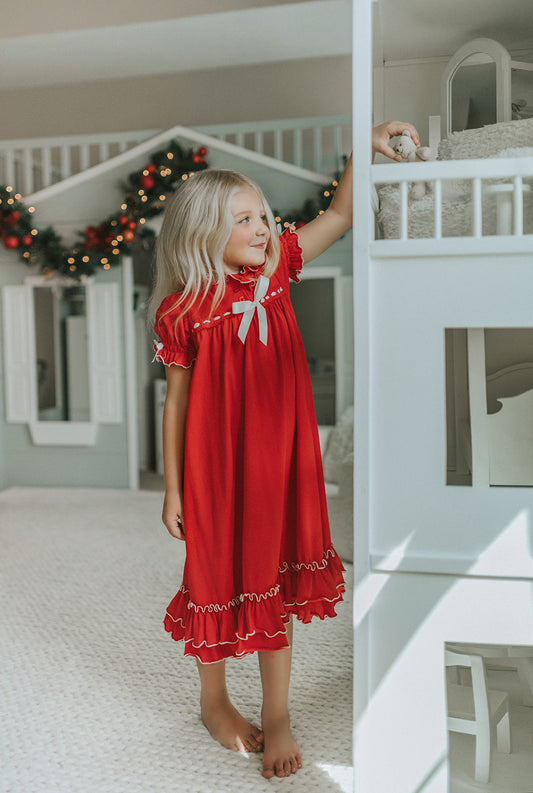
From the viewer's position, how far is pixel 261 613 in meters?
1.25

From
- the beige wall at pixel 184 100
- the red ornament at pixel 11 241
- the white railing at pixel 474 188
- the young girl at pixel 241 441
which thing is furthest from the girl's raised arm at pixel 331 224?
the beige wall at pixel 184 100

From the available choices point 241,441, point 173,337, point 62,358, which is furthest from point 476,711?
point 62,358

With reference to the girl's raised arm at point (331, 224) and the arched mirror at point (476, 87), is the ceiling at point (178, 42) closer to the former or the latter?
the arched mirror at point (476, 87)

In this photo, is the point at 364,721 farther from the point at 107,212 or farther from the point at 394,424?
the point at 107,212

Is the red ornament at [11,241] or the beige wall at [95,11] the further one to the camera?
the red ornament at [11,241]

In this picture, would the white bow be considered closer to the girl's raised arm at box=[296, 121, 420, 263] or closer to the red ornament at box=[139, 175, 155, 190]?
the girl's raised arm at box=[296, 121, 420, 263]

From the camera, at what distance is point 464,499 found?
3.27 feet

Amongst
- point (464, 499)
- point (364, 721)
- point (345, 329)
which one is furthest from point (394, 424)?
point (345, 329)

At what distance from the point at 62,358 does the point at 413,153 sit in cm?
348

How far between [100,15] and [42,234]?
1.26 metres

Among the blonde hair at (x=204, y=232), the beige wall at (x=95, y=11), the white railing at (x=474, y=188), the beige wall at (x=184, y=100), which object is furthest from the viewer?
the beige wall at (x=184, y=100)

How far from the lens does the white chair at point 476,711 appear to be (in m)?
1.18

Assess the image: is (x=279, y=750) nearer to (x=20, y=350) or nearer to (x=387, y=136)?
(x=387, y=136)

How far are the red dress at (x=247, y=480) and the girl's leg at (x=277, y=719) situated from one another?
87mm
